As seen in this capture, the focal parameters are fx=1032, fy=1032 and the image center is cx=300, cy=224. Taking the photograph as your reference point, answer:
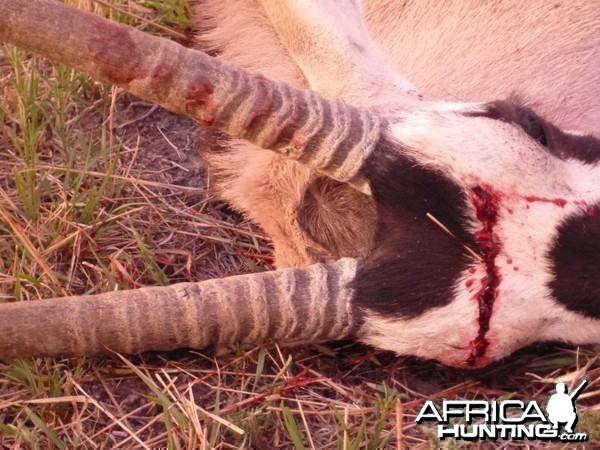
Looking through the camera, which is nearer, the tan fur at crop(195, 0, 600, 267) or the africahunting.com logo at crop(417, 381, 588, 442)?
the africahunting.com logo at crop(417, 381, 588, 442)

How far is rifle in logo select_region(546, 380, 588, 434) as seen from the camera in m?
2.30

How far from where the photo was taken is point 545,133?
245 centimetres

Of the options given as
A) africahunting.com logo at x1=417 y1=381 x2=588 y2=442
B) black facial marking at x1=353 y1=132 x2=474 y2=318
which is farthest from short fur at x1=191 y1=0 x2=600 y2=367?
africahunting.com logo at x1=417 y1=381 x2=588 y2=442

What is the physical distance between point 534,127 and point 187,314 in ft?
3.01

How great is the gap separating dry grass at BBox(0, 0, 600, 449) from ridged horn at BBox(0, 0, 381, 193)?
0.52 m

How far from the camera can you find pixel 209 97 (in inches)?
86.1

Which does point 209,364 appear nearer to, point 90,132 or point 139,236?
point 139,236

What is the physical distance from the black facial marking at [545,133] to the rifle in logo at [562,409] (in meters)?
0.55

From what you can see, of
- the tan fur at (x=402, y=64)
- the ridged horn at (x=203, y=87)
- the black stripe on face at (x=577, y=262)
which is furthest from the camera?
the tan fur at (x=402, y=64)

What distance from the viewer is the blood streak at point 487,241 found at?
7.36 feet

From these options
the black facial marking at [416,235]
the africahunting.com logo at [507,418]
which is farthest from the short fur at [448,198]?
the africahunting.com logo at [507,418]

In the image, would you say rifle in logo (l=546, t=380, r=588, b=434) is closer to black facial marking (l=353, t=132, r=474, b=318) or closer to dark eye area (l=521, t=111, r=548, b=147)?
black facial marking (l=353, t=132, r=474, b=318)

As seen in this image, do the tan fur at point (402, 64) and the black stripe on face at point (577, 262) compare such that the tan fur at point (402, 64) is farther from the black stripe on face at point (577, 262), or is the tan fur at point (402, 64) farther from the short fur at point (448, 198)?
the black stripe on face at point (577, 262)

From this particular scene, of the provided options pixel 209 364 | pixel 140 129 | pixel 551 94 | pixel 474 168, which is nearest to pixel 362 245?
pixel 474 168
